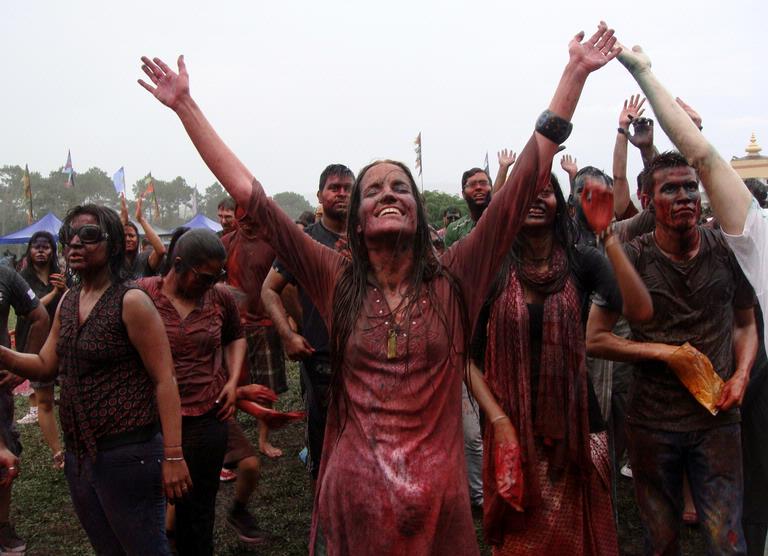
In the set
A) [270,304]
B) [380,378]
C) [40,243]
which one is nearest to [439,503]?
[380,378]

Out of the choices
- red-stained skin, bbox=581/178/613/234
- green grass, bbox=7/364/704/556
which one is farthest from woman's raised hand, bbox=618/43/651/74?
green grass, bbox=7/364/704/556

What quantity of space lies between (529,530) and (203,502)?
1726 mm

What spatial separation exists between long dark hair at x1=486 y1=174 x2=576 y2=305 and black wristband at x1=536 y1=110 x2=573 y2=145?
114 centimetres

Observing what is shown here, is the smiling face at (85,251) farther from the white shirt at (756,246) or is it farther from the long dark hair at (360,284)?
the white shirt at (756,246)

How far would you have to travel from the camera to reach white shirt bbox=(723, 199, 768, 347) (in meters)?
2.24

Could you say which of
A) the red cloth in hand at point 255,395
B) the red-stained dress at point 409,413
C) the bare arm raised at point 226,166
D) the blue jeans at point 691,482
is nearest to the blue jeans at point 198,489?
the red cloth in hand at point 255,395

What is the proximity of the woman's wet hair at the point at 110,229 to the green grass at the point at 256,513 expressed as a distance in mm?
2331

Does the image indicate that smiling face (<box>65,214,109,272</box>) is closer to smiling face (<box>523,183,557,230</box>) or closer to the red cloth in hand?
the red cloth in hand

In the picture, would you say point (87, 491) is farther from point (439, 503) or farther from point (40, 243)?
point (40, 243)

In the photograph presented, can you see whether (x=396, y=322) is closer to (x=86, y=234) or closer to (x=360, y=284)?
(x=360, y=284)

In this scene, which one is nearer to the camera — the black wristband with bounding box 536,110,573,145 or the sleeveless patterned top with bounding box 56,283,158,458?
the black wristband with bounding box 536,110,573,145

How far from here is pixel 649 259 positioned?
3.25 m

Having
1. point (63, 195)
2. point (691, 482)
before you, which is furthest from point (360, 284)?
point (63, 195)

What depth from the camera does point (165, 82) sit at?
88.7 inches
